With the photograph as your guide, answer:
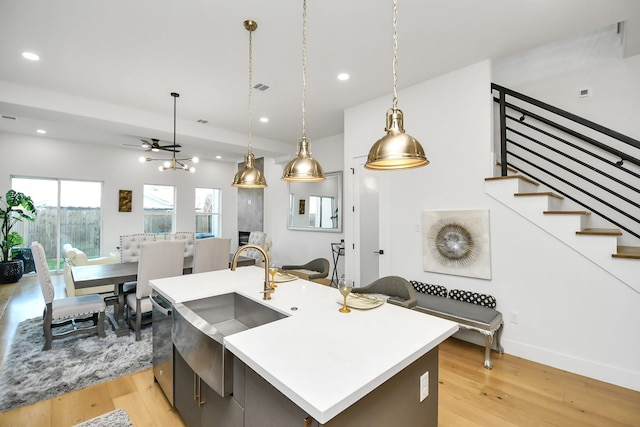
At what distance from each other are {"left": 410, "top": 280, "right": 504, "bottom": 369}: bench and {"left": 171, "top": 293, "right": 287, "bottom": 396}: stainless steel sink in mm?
1845

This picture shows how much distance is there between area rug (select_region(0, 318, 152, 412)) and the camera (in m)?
2.27

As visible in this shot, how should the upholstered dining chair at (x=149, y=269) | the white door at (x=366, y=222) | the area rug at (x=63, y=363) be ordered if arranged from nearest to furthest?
the area rug at (x=63, y=363)
the upholstered dining chair at (x=149, y=269)
the white door at (x=366, y=222)

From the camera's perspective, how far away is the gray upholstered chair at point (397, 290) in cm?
228

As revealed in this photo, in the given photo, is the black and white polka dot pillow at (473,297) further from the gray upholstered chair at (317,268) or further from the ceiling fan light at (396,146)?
the ceiling fan light at (396,146)

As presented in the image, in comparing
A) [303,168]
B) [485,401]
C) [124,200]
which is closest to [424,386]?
[485,401]

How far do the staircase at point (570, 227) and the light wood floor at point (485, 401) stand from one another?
92cm

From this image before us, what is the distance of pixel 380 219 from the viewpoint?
12.9 ft

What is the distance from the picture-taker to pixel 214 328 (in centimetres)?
143

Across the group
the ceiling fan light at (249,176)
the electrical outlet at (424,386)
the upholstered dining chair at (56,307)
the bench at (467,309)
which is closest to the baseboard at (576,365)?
the bench at (467,309)

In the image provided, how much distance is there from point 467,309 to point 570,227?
117cm

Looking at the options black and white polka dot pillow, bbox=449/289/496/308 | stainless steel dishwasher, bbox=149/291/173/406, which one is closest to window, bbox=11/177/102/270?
stainless steel dishwasher, bbox=149/291/173/406

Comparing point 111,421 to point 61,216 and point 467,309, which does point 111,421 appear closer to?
point 467,309

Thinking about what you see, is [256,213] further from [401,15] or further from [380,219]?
[401,15]

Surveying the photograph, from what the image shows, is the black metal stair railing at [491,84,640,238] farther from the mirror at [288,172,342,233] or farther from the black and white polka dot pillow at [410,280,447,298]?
the mirror at [288,172,342,233]
